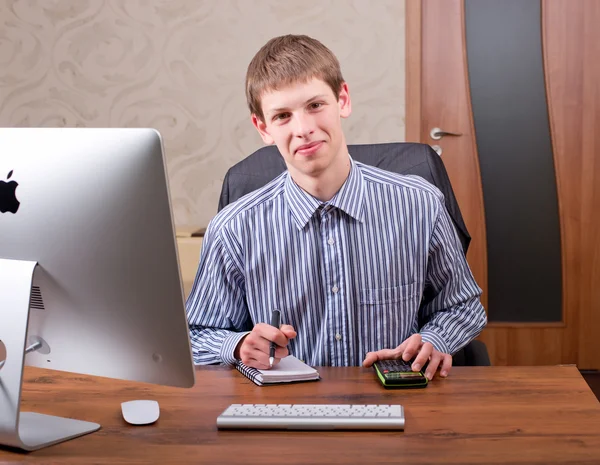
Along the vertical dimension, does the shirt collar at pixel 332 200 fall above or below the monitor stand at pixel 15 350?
above

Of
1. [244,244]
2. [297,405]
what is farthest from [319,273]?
[297,405]

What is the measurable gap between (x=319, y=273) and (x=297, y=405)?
1.50ft

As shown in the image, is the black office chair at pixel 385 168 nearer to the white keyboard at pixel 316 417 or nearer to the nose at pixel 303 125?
the nose at pixel 303 125

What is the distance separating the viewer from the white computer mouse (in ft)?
3.47

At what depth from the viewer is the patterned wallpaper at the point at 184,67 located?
3182 mm

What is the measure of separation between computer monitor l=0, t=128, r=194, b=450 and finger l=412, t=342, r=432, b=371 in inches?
15.4

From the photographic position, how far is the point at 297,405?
1.08 metres

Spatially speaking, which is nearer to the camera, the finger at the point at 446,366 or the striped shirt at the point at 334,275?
the finger at the point at 446,366

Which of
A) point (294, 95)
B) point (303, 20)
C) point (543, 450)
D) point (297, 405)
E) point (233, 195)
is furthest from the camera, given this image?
point (303, 20)

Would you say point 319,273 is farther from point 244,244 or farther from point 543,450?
point 543,450

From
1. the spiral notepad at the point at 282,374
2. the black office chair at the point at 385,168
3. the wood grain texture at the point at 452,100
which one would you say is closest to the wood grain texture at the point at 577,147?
the wood grain texture at the point at 452,100

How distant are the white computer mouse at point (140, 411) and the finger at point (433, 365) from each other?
41 centimetres

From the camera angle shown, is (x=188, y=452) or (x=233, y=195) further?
(x=233, y=195)

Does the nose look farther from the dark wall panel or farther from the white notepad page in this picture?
the dark wall panel
